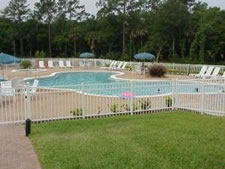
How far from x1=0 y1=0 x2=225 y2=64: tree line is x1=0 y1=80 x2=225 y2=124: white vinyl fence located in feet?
63.9

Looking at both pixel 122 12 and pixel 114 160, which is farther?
pixel 122 12

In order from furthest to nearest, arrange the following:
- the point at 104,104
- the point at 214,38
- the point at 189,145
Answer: the point at 214,38, the point at 104,104, the point at 189,145

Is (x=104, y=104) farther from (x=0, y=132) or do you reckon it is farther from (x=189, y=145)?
(x=189, y=145)

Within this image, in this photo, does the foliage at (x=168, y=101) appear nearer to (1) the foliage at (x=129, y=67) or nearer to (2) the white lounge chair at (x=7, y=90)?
(2) the white lounge chair at (x=7, y=90)

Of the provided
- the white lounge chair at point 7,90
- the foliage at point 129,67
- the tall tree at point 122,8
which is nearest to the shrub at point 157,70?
the foliage at point 129,67

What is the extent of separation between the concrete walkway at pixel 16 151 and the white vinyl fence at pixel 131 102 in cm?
110

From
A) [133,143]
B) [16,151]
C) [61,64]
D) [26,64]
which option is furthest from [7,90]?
[61,64]

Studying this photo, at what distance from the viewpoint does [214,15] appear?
96.9ft

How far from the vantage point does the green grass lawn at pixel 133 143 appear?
Answer: 195 inches

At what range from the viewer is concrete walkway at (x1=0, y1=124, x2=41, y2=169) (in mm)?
5020

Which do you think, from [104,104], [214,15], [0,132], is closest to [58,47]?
[214,15]

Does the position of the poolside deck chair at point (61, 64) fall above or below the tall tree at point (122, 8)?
below

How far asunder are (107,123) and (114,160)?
9.97 ft

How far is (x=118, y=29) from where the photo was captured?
139ft
